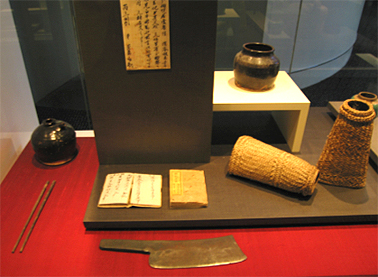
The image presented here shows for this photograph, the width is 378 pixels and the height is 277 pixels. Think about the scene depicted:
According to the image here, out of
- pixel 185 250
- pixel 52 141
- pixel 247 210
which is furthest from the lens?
pixel 52 141

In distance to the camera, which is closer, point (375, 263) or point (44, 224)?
point (375, 263)

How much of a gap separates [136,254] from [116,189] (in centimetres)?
36

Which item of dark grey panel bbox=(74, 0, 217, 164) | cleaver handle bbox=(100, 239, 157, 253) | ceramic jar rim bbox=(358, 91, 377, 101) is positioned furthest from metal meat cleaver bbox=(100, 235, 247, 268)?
ceramic jar rim bbox=(358, 91, 377, 101)

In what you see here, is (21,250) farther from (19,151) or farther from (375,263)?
(375,263)

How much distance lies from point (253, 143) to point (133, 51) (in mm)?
765

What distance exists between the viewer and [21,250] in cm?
139

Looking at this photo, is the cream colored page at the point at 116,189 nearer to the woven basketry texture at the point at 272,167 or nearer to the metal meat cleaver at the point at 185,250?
the metal meat cleaver at the point at 185,250

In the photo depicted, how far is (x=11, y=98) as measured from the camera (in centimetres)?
201

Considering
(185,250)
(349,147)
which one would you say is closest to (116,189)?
(185,250)

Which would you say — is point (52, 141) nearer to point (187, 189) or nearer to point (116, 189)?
point (116, 189)

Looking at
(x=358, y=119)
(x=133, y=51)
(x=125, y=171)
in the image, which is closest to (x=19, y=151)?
(x=125, y=171)

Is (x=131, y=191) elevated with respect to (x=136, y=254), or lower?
elevated

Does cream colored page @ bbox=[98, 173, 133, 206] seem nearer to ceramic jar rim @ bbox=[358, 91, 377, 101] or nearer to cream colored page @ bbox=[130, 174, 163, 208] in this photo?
cream colored page @ bbox=[130, 174, 163, 208]

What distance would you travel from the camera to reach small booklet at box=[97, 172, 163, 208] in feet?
5.01
